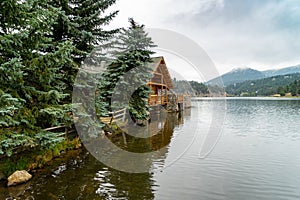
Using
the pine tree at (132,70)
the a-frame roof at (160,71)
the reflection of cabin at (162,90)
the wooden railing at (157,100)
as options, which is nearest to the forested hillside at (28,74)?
the pine tree at (132,70)

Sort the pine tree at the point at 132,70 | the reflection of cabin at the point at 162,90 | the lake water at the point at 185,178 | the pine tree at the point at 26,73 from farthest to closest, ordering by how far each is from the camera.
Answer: the reflection of cabin at the point at 162,90
the pine tree at the point at 132,70
the lake water at the point at 185,178
the pine tree at the point at 26,73

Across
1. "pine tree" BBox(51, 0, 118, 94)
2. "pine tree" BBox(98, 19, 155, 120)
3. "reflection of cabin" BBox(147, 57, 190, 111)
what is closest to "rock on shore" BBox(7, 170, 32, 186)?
"pine tree" BBox(51, 0, 118, 94)

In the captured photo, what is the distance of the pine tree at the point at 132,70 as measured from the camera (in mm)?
16219

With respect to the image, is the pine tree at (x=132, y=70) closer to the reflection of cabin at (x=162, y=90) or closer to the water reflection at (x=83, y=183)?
the water reflection at (x=83, y=183)

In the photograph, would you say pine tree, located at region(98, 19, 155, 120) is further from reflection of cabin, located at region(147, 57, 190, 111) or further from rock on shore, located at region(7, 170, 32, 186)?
rock on shore, located at region(7, 170, 32, 186)

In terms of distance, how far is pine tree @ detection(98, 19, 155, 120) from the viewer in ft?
53.2

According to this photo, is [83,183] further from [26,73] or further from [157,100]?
[157,100]

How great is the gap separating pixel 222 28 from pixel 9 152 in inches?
1191

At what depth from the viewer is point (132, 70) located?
55.9 ft

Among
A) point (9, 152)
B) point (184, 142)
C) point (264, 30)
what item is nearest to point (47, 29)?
point (9, 152)

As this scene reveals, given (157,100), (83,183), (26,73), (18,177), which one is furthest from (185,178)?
(157,100)

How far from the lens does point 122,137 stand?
14.8 meters

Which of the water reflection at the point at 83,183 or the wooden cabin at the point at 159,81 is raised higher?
the wooden cabin at the point at 159,81

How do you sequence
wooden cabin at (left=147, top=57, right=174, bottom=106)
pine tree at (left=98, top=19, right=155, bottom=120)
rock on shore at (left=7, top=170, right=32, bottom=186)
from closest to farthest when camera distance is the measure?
rock on shore at (left=7, top=170, right=32, bottom=186), pine tree at (left=98, top=19, right=155, bottom=120), wooden cabin at (left=147, top=57, right=174, bottom=106)
